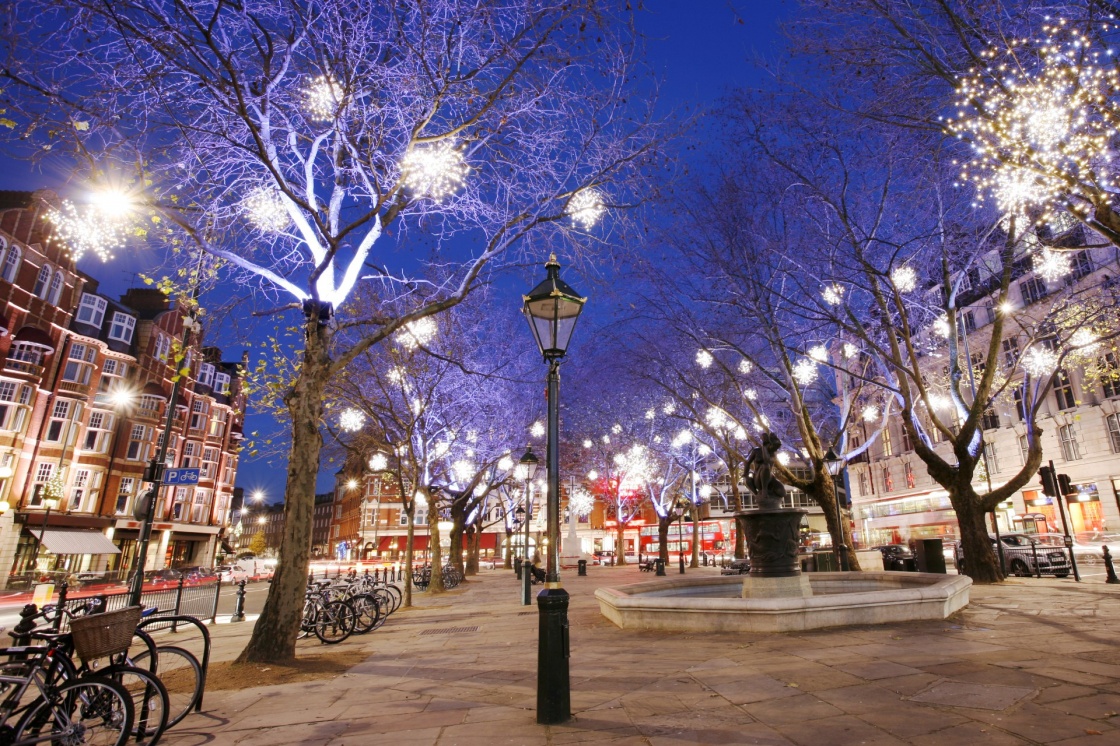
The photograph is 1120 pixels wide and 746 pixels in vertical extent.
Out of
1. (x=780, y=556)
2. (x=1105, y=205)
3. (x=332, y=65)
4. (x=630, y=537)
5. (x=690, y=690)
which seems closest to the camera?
(x=690, y=690)

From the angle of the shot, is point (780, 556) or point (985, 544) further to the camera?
point (985, 544)

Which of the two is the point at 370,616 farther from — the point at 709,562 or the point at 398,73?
the point at 709,562

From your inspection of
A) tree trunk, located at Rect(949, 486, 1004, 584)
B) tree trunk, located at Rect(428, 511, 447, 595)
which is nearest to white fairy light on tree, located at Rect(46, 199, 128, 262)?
tree trunk, located at Rect(428, 511, 447, 595)

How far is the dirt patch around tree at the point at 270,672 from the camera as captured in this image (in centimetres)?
706

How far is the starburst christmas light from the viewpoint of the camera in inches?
310

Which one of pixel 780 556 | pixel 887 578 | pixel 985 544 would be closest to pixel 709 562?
pixel 985 544

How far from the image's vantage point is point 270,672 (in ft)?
24.8

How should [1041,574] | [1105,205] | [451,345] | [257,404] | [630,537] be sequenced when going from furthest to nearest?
[630,537], [451,345], [1041,574], [257,404], [1105,205]

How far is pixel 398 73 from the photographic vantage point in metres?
8.81

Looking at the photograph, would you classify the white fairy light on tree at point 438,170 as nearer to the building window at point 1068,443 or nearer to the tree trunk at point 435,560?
the tree trunk at point 435,560

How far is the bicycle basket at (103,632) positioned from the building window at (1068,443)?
1727 inches

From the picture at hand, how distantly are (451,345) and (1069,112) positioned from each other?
62.6ft

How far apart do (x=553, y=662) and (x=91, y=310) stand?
1752 inches

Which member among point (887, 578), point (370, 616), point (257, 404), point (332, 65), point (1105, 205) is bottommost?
point (370, 616)
